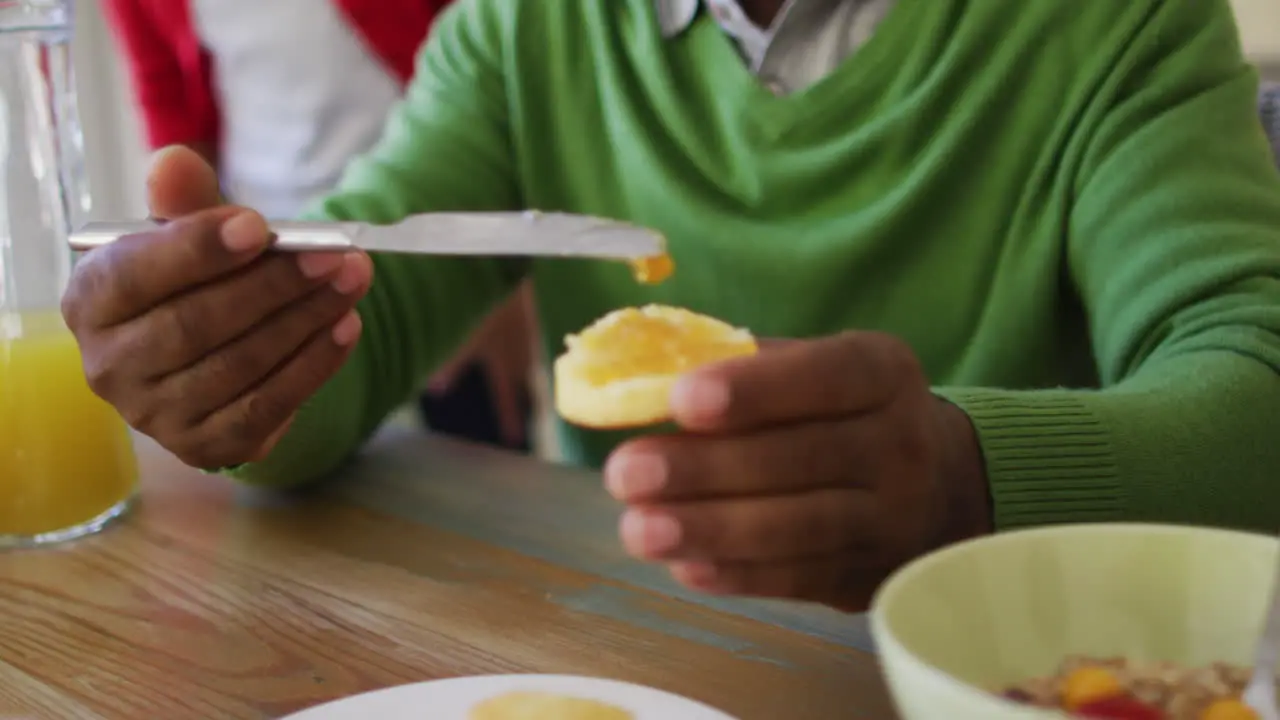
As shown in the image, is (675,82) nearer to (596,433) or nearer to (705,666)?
(596,433)

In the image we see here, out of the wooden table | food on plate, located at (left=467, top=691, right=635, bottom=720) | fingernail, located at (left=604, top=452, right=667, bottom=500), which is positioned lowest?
the wooden table

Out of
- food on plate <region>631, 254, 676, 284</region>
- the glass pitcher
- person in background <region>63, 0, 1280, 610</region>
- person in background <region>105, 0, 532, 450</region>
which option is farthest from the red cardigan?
food on plate <region>631, 254, 676, 284</region>

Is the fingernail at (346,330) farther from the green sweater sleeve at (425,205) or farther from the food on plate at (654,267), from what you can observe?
the food on plate at (654,267)

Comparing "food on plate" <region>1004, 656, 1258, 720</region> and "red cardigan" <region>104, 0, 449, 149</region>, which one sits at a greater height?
"red cardigan" <region>104, 0, 449, 149</region>

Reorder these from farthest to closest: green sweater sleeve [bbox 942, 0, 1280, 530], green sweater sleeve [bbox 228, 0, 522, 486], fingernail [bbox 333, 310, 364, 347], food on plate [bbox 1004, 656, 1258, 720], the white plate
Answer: green sweater sleeve [bbox 228, 0, 522, 486] < fingernail [bbox 333, 310, 364, 347] < green sweater sleeve [bbox 942, 0, 1280, 530] < the white plate < food on plate [bbox 1004, 656, 1258, 720]

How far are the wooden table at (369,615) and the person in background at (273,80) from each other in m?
0.87

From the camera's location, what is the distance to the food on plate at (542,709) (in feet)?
1.64

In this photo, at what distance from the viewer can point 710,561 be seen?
48 centimetres

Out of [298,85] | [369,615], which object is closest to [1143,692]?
[369,615]

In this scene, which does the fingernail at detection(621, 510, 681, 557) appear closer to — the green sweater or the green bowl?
the green bowl

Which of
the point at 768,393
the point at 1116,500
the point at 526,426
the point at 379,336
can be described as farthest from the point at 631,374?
the point at 526,426

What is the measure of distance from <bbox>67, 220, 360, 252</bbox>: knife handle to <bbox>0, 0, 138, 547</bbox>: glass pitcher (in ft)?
0.42

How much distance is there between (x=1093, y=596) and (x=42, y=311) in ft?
2.21

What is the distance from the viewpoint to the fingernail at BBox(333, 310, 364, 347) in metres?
0.72
